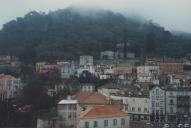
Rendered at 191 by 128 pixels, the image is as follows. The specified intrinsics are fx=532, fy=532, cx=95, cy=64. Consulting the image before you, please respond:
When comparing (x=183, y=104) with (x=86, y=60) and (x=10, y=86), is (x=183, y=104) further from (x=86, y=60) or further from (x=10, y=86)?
(x=86, y=60)

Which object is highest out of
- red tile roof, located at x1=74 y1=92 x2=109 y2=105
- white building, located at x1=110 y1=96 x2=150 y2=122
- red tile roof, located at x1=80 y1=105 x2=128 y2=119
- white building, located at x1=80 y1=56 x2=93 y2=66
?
white building, located at x1=80 y1=56 x2=93 y2=66

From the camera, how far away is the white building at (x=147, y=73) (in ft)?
81.1

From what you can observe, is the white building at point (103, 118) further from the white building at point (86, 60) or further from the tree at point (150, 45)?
the tree at point (150, 45)

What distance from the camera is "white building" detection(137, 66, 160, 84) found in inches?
973

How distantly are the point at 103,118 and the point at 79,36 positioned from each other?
25.3 meters

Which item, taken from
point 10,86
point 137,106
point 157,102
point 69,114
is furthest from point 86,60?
point 69,114

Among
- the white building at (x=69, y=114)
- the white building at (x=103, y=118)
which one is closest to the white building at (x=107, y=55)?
the white building at (x=69, y=114)

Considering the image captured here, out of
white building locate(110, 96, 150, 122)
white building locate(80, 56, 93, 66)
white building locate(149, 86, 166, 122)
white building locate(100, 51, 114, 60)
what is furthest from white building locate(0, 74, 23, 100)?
white building locate(100, 51, 114, 60)

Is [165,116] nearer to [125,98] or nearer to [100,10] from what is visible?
[125,98]

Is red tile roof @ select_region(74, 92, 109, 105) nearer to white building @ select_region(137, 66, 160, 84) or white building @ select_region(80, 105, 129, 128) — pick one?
white building @ select_region(80, 105, 129, 128)

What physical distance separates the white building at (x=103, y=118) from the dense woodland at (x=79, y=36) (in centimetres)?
1910

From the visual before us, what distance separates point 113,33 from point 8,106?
24.2 m

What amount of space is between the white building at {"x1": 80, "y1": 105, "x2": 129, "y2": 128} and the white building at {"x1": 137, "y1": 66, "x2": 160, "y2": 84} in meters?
10.5

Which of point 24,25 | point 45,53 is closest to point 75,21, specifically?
point 24,25
